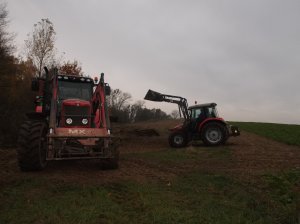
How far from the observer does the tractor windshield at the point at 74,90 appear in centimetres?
1027

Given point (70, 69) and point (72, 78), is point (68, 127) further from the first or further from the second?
point (70, 69)

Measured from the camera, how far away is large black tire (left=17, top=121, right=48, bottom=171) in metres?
8.05

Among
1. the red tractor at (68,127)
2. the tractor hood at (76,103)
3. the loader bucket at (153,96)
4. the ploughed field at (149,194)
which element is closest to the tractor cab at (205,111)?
the loader bucket at (153,96)

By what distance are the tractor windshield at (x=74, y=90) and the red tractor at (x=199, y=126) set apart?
310 inches

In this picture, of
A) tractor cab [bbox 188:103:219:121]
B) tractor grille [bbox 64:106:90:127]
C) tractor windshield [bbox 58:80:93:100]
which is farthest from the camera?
tractor cab [bbox 188:103:219:121]

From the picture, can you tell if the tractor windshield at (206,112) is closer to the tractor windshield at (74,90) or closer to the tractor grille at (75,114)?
the tractor windshield at (74,90)

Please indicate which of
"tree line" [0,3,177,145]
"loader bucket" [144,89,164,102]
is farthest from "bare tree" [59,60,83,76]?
"loader bucket" [144,89,164,102]

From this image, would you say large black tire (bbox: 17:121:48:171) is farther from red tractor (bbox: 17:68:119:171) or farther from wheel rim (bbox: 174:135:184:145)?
wheel rim (bbox: 174:135:184:145)

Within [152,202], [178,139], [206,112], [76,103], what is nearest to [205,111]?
[206,112]

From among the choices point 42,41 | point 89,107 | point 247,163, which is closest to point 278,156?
point 247,163

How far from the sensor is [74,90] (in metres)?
10.5

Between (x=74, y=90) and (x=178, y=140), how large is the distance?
8.82m

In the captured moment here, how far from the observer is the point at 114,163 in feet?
29.2

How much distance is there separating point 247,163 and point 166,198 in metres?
5.90
